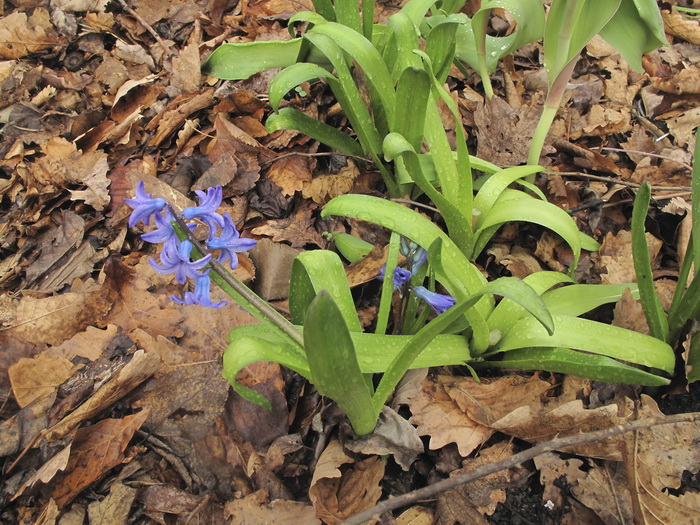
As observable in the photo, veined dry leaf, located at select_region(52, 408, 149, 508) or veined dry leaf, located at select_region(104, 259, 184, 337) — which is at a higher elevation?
veined dry leaf, located at select_region(104, 259, 184, 337)

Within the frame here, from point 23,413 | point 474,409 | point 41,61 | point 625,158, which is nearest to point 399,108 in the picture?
point 474,409

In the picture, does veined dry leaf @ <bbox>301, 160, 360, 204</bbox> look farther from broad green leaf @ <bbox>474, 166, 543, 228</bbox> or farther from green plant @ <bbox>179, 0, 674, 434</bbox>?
broad green leaf @ <bbox>474, 166, 543, 228</bbox>

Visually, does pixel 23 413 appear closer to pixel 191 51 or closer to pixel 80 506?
pixel 80 506

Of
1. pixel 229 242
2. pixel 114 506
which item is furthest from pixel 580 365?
pixel 114 506


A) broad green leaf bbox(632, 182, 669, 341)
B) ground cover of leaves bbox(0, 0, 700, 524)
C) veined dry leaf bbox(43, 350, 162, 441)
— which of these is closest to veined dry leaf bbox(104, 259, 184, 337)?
ground cover of leaves bbox(0, 0, 700, 524)

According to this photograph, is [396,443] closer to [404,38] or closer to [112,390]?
[112,390]

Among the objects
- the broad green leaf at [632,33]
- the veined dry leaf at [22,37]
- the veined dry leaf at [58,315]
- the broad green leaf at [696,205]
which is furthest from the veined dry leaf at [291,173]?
the veined dry leaf at [22,37]
